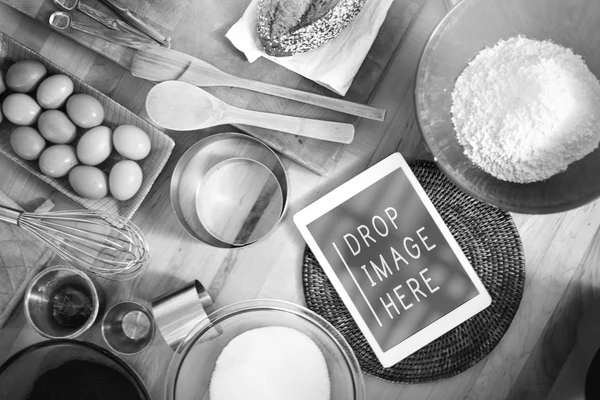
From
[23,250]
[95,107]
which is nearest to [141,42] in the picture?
[95,107]

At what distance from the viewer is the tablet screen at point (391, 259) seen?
→ 0.79 metres

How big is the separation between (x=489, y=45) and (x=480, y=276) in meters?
0.34

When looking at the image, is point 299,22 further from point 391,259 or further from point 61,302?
point 61,302

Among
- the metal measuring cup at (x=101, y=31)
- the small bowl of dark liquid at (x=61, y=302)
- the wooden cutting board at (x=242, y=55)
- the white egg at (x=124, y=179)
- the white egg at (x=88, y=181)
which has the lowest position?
the small bowl of dark liquid at (x=61, y=302)

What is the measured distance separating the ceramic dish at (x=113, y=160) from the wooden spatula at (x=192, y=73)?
0.07m

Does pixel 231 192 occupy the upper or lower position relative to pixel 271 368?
upper

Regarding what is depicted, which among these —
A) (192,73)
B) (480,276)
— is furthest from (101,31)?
(480,276)

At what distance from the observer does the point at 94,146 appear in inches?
29.8

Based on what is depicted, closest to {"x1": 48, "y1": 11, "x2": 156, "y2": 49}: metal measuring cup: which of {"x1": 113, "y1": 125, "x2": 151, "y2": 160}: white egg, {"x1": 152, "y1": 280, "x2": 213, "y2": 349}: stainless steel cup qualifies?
{"x1": 113, "y1": 125, "x2": 151, "y2": 160}: white egg

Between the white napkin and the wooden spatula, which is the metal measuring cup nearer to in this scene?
the wooden spatula

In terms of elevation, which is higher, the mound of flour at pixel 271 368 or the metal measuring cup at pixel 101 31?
the metal measuring cup at pixel 101 31

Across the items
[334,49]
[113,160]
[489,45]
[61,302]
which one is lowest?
[61,302]

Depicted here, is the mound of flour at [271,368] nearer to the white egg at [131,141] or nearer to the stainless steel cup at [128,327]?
the stainless steel cup at [128,327]

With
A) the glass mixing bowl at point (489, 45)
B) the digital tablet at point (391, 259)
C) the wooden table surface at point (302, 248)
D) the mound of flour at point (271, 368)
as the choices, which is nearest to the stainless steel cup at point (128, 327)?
the wooden table surface at point (302, 248)
